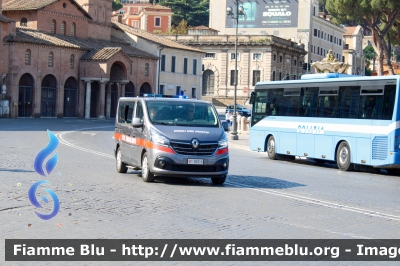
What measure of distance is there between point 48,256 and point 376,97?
15716 mm

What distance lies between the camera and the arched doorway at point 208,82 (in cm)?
9206

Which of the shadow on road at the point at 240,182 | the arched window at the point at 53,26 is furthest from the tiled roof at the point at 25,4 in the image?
the shadow on road at the point at 240,182

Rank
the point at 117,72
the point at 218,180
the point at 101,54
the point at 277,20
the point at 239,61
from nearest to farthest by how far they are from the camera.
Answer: the point at 218,180 < the point at 101,54 < the point at 117,72 < the point at 239,61 < the point at 277,20

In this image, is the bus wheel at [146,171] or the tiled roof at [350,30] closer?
the bus wheel at [146,171]

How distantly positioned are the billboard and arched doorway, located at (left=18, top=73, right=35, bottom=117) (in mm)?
43906

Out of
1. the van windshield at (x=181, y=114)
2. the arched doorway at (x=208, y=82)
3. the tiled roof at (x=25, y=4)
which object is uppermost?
the tiled roof at (x=25, y=4)

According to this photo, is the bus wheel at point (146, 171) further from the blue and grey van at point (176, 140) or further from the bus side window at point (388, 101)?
the bus side window at point (388, 101)

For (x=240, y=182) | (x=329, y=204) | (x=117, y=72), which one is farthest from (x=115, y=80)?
(x=329, y=204)

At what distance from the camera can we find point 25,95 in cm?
6109

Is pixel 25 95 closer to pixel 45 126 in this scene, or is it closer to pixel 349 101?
pixel 45 126

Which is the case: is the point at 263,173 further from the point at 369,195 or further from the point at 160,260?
the point at 160,260

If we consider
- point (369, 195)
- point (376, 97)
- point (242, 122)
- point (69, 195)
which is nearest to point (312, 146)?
point (376, 97)

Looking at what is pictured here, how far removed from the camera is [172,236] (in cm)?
954

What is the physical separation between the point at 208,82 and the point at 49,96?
32.3m
